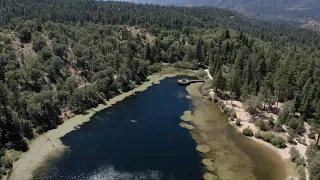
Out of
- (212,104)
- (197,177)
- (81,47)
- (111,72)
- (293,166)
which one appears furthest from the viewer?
(81,47)

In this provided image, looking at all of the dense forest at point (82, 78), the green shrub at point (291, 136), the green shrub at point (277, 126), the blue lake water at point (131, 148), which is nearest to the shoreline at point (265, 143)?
the green shrub at point (291, 136)

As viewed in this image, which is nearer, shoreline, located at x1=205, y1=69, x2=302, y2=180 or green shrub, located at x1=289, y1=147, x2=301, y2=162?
shoreline, located at x1=205, y1=69, x2=302, y2=180

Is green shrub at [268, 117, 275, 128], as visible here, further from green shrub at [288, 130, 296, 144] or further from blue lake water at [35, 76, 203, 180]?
blue lake water at [35, 76, 203, 180]

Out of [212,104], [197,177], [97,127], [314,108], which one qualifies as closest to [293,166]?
[197,177]

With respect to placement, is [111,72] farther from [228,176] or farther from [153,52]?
[228,176]

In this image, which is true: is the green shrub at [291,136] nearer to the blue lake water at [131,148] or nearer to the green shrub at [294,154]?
the green shrub at [294,154]

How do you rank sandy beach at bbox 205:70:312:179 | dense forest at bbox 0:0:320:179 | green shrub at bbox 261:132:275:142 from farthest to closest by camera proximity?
dense forest at bbox 0:0:320:179 → green shrub at bbox 261:132:275:142 → sandy beach at bbox 205:70:312:179

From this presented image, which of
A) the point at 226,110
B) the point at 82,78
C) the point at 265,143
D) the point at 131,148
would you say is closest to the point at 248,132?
the point at 265,143

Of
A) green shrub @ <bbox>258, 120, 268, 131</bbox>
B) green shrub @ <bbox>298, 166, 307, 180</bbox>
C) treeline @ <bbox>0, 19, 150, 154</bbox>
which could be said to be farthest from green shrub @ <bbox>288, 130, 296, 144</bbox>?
treeline @ <bbox>0, 19, 150, 154</bbox>
